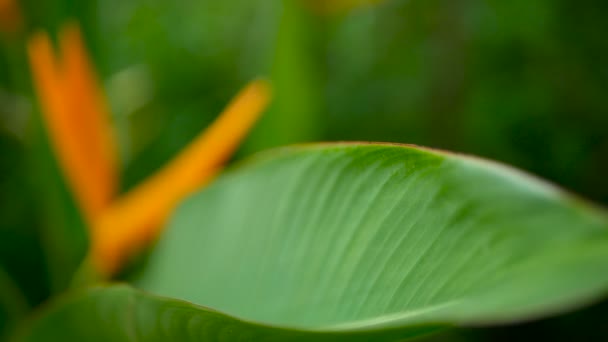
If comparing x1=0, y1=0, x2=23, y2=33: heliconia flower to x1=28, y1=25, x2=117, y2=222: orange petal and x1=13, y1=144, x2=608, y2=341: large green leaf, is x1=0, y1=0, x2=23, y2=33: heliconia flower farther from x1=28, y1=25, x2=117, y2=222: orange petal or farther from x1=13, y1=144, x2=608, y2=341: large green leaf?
x1=13, y1=144, x2=608, y2=341: large green leaf

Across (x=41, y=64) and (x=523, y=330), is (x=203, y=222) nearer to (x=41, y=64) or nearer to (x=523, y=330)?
(x=41, y=64)

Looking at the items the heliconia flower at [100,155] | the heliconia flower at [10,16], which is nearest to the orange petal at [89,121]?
the heliconia flower at [100,155]

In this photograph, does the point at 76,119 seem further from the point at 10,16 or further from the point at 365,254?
the point at 365,254

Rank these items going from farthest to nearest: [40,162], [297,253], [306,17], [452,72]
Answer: [452,72], [306,17], [40,162], [297,253]

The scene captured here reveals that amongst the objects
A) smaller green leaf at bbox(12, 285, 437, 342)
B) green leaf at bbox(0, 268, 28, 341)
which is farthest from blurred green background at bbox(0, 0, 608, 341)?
smaller green leaf at bbox(12, 285, 437, 342)

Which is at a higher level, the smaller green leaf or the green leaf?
the smaller green leaf

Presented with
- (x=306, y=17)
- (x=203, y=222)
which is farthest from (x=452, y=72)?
(x=203, y=222)

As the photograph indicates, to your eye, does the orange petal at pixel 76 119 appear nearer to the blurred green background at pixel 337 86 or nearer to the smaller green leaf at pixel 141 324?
the blurred green background at pixel 337 86
